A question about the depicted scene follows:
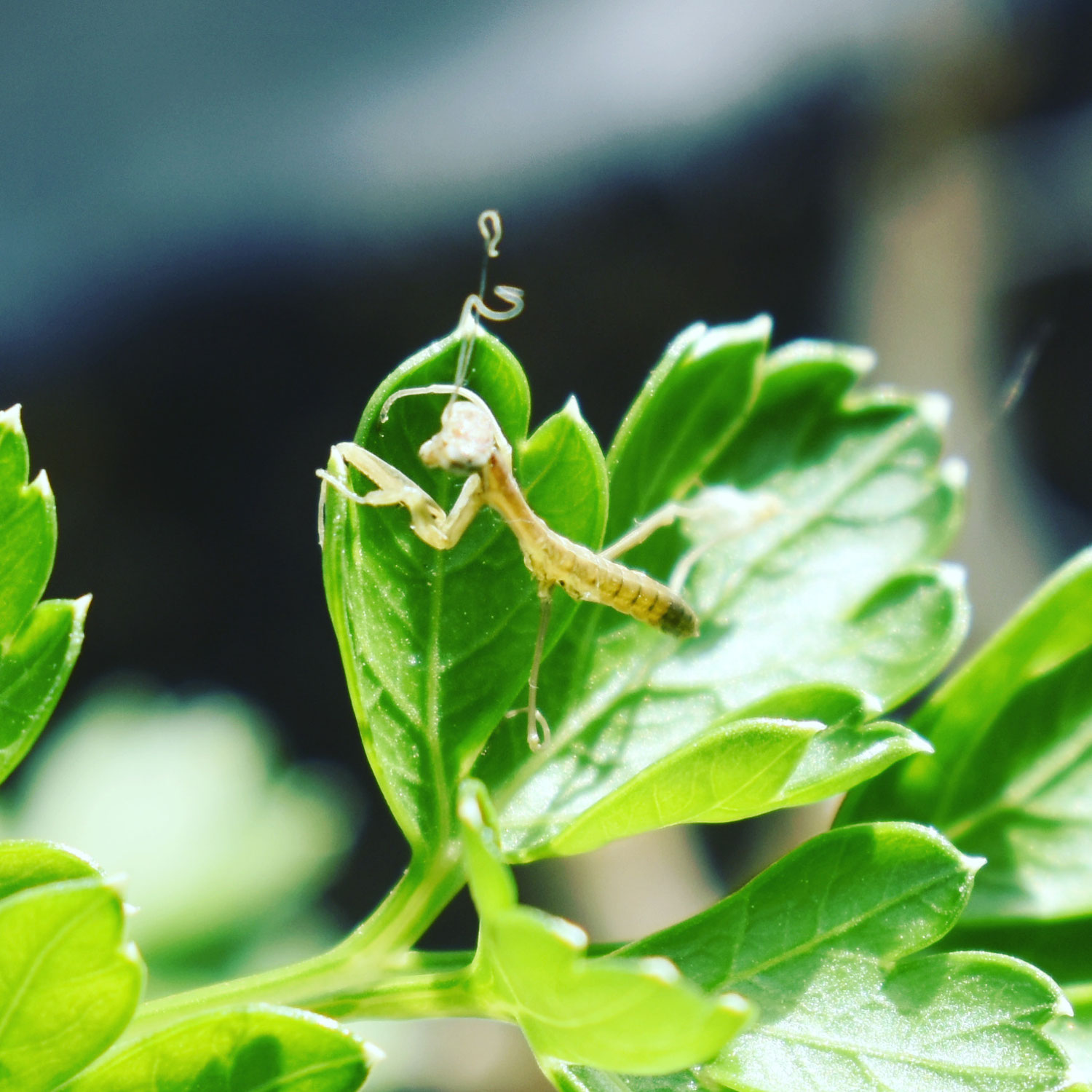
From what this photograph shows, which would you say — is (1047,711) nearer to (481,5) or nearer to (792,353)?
(792,353)


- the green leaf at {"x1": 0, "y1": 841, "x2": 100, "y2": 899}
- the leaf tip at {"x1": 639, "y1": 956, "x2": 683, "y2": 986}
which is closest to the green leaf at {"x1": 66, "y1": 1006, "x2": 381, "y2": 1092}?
the green leaf at {"x1": 0, "y1": 841, "x2": 100, "y2": 899}

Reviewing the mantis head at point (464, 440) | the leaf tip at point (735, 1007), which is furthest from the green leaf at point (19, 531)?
the leaf tip at point (735, 1007)

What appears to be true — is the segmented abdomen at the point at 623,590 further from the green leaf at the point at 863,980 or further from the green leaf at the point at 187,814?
the green leaf at the point at 187,814

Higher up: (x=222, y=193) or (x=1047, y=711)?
(x=222, y=193)

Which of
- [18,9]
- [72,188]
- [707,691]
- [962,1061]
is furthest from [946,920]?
[18,9]

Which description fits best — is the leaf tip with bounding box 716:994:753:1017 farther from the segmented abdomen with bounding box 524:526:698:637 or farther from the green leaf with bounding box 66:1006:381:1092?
the segmented abdomen with bounding box 524:526:698:637
